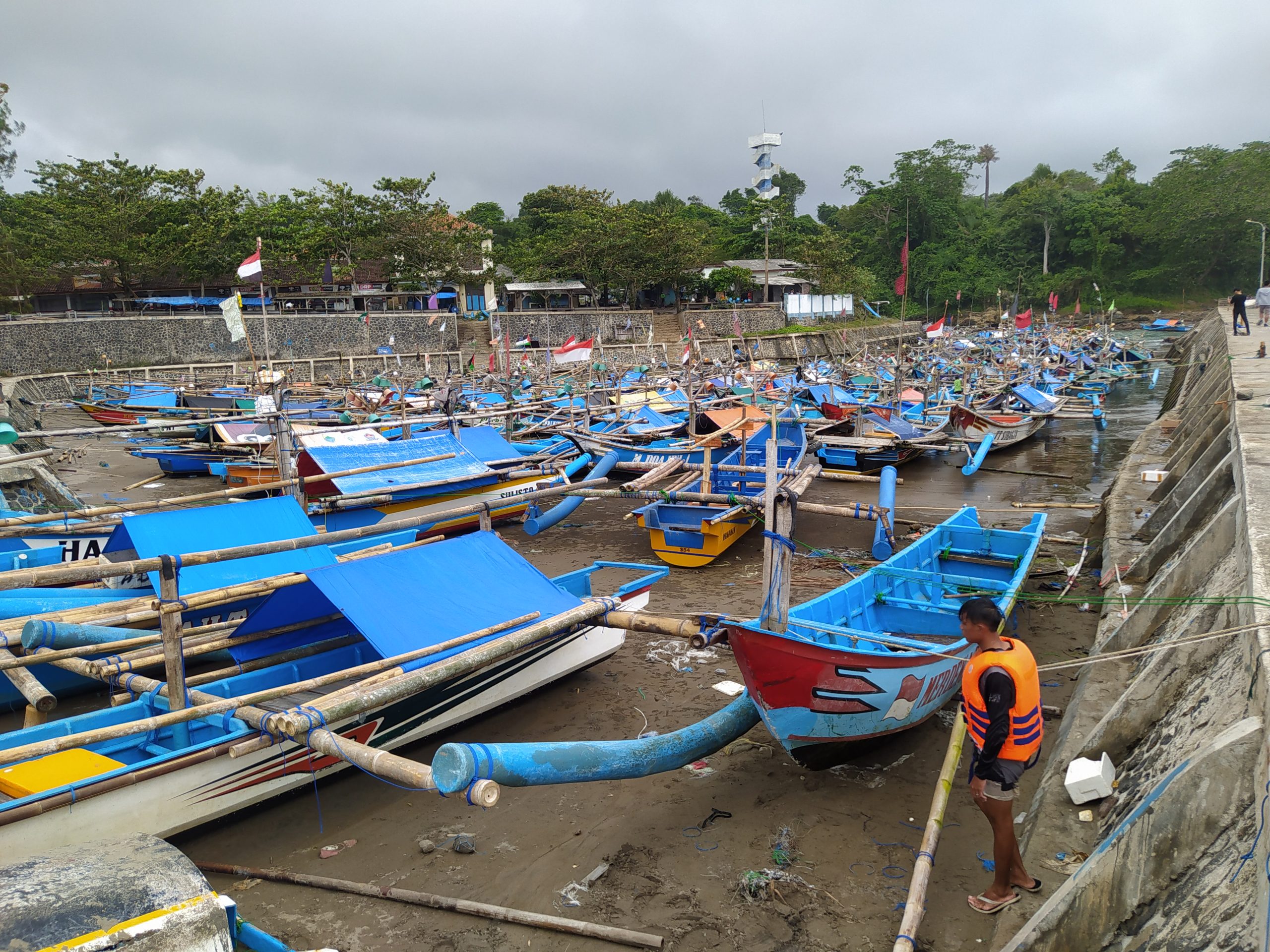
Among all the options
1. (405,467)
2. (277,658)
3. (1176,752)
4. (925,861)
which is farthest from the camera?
(405,467)

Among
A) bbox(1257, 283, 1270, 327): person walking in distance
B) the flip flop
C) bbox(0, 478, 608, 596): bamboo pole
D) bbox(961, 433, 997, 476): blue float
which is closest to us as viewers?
the flip flop

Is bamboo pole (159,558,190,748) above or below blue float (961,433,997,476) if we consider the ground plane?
above

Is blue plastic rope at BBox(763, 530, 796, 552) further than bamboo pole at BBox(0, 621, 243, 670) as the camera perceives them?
Yes

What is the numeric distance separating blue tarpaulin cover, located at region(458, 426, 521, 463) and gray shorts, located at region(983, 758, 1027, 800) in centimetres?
1091

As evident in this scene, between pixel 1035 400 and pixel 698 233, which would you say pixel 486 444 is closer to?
pixel 1035 400

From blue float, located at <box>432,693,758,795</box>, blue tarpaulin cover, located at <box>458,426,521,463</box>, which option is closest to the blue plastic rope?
blue float, located at <box>432,693,758,795</box>

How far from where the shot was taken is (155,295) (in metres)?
44.4

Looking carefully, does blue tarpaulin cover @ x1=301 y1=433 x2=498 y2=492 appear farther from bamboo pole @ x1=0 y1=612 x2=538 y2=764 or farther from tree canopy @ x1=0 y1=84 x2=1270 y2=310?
tree canopy @ x1=0 y1=84 x2=1270 y2=310

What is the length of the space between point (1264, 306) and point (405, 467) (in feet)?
93.6

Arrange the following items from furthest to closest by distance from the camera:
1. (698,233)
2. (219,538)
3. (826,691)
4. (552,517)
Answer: (698,233) < (552,517) < (219,538) < (826,691)

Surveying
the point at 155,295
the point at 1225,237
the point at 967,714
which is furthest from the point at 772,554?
the point at 1225,237

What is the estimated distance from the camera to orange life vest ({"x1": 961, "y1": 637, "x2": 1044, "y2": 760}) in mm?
4074

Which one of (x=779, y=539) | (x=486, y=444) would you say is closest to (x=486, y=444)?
(x=486, y=444)

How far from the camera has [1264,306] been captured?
26469 millimetres
